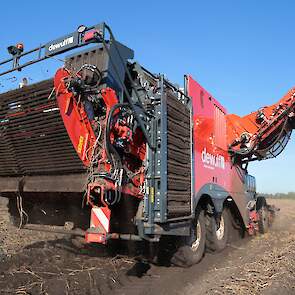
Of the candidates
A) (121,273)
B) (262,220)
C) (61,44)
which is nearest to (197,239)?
(121,273)

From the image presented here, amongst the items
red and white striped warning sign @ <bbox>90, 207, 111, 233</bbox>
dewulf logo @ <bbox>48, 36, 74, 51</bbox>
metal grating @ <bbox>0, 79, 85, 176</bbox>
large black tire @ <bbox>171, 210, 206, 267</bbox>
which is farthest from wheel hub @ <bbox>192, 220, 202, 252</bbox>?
dewulf logo @ <bbox>48, 36, 74, 51</bbox>

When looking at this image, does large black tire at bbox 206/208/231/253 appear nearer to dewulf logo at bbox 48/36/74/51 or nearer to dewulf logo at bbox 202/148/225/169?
dewulf logo at bbox 202/148/225/169

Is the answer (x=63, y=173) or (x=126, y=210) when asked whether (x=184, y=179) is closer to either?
(x=126, y=210)

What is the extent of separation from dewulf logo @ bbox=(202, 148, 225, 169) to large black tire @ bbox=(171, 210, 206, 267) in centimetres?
91

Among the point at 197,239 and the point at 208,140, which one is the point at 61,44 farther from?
the point at 197,239

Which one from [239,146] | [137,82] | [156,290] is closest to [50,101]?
[137,82]

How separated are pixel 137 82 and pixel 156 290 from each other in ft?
10.1

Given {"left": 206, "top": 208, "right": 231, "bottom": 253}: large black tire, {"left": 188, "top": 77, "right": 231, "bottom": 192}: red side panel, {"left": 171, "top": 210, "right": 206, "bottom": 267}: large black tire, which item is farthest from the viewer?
{"left": 206, "top": 208, "right": 231, "bottom": 253}: large black tire

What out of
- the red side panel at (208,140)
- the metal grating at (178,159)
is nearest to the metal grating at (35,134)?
the metal grating at (178,159)

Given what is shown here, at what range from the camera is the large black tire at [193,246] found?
6402 millimetres

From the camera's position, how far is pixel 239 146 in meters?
9.48

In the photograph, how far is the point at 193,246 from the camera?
6.81 metres

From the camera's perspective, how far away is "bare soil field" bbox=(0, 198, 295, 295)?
15.7 ft

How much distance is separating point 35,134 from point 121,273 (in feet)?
7.89
